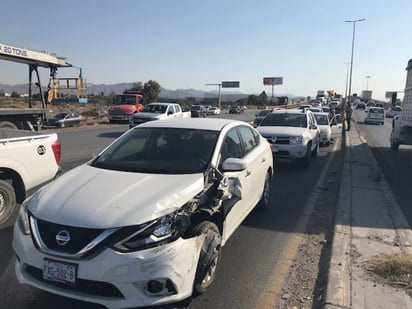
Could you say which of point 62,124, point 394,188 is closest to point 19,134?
point 394,188

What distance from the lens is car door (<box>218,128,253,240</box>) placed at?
4503 mm

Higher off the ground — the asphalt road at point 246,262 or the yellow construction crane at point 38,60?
the yellow construction crane at point 38,60

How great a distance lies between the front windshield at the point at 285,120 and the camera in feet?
42.1

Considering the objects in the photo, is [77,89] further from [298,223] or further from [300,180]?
[298,223]

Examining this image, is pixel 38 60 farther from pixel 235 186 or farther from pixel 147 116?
pixel 235 186

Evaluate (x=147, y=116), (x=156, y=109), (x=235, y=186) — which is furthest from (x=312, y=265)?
(x=156, y=109)

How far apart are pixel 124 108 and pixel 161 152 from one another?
1087 inches

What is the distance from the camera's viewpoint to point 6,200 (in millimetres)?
5848

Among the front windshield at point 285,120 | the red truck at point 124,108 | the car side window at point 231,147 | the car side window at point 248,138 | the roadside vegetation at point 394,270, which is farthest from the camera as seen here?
the red truck at point 124,108

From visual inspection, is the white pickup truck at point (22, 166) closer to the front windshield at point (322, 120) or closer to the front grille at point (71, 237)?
the front grille at point (71, 237)

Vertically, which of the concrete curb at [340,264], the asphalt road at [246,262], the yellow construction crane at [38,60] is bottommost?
the asphalt road at [246,262]

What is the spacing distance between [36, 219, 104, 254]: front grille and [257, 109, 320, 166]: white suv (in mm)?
8650

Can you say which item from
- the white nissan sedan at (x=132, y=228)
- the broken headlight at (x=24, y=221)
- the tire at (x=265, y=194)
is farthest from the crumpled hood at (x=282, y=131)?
the broken headlight at (x=24, y=221)

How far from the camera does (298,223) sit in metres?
6.38
